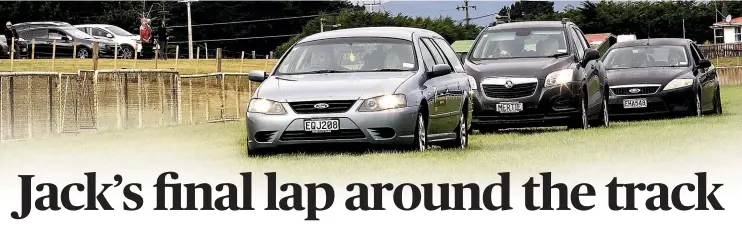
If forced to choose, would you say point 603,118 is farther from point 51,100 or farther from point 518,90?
point 51,100

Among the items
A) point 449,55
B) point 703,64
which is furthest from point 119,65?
point 449,55

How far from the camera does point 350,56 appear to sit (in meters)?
18.6

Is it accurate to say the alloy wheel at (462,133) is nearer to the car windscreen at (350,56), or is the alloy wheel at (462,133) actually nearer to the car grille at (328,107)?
the car windscreen at (350,56)

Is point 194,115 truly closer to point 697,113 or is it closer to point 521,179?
point 697,113

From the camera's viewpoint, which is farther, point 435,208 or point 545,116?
point 545,116

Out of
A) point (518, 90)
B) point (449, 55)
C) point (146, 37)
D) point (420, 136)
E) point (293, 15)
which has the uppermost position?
point (293, 15)

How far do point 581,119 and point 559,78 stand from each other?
2.50ft

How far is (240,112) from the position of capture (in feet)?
122

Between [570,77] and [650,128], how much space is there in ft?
4.43

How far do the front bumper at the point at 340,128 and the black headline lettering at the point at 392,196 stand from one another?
3.47 meters

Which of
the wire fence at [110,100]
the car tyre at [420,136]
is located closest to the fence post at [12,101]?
the wire fence at [110,100]

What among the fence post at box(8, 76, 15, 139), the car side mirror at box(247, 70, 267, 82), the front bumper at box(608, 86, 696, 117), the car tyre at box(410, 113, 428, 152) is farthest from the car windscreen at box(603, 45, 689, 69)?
the car side mirror at box(247, 70, 267, 82)

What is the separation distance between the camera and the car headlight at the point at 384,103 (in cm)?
1709

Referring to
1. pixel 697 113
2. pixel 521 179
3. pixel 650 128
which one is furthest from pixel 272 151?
pixel 697 113
